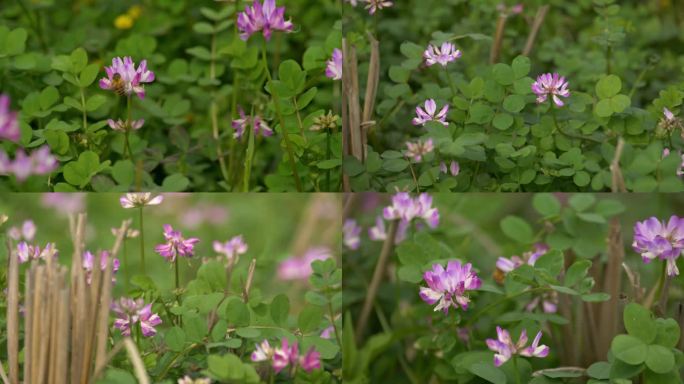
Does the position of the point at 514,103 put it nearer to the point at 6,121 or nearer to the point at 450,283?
the point at 450,283

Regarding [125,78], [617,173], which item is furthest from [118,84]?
[617,173]

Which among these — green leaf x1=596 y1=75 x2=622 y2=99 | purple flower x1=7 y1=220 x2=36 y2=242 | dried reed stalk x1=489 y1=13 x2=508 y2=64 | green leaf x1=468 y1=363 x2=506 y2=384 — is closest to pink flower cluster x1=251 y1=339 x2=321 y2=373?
green leaf x1=468 y1=363 x2=506 y2=384

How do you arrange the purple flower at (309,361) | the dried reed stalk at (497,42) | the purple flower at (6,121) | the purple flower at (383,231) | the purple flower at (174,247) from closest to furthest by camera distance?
1. the purple flower at (6,121)
2. the purple flower at (309,361)
3. the purple flower at (174,247)
4. the purple flower at (383,231)
5. the dried reed stalk at (497,42)

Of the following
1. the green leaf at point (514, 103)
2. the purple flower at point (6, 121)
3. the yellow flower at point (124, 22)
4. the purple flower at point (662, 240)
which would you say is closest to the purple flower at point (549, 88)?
the green leaf at point (514, 103)

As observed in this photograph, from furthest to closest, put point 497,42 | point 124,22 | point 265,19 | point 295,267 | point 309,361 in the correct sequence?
Result: point 124,22
point 497,42
point 295,267
point 265,19
point 309,361

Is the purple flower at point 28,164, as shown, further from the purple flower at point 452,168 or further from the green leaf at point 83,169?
the purple flower at point 452,168

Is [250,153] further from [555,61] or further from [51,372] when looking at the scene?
[555,61]

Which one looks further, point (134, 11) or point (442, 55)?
point (134, 11)
